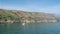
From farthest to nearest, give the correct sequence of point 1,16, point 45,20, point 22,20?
point 45,20
point 22,20
point 1,16

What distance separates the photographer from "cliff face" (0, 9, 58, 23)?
1863 inches

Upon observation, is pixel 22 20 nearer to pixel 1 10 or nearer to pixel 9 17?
pixel 9 17

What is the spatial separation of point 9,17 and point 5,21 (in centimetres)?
279

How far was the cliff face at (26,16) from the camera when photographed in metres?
47.3

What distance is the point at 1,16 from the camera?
1751 inches

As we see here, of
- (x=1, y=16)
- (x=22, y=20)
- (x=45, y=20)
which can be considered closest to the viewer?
(x=1, y=16)

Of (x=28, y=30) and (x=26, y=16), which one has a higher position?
(x=26, y=16)

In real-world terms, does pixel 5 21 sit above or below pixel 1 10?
below

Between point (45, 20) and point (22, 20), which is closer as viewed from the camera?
point (22, 20)

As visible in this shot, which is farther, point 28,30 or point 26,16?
point 26,16

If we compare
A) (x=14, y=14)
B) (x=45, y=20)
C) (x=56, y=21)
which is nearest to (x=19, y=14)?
(x=14, y=14)

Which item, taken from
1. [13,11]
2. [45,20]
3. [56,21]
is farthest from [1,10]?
[56,21]

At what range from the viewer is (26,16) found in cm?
5003

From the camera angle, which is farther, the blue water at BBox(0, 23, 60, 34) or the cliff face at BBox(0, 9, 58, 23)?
the cliff face at BBox(0, 9, 58, 23)
